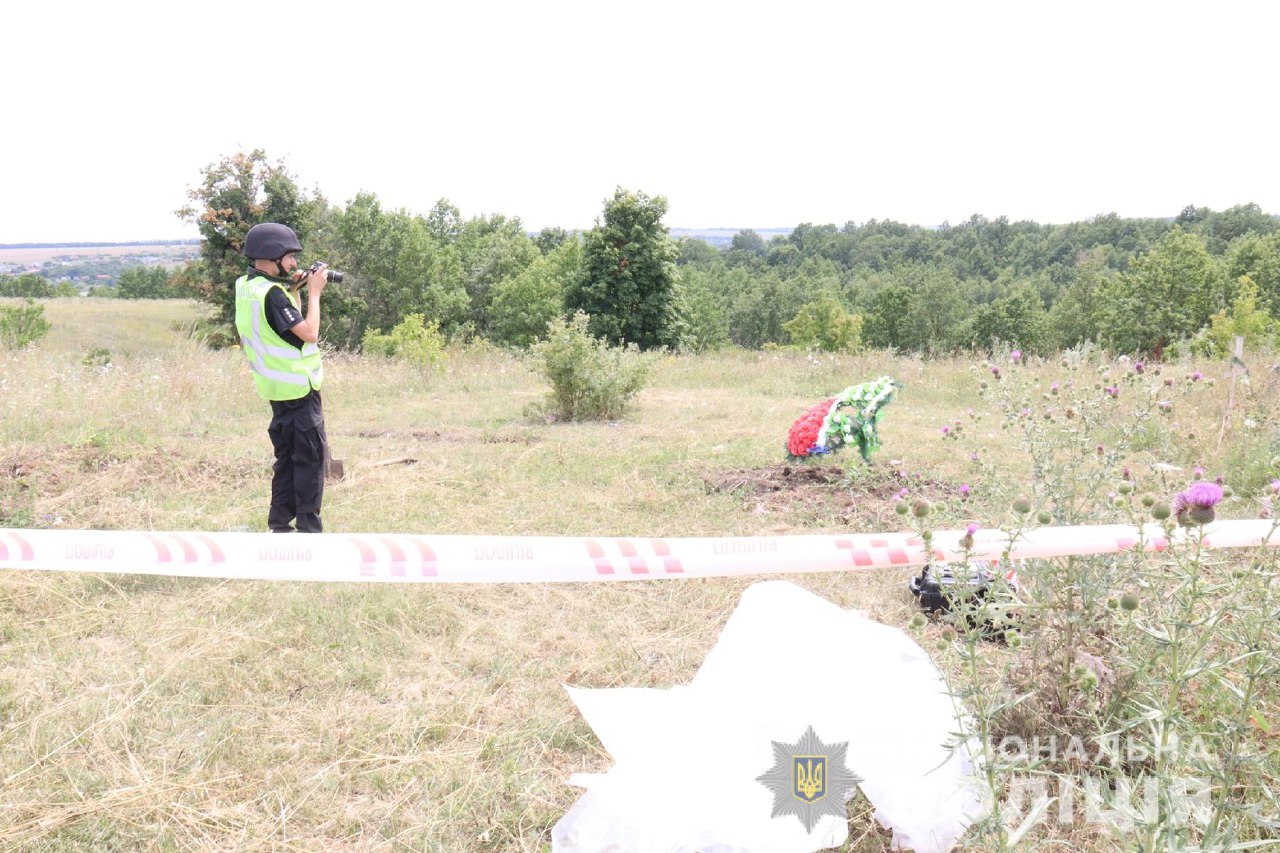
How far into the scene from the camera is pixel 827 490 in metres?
5.79

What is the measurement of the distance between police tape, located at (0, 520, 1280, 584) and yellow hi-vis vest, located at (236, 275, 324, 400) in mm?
1589

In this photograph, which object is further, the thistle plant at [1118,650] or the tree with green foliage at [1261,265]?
the tree with green foliage at [1261,265]

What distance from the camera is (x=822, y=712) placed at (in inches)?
88.3

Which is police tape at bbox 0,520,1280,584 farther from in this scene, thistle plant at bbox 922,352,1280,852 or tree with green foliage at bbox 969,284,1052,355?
tree with green foliage at bbox 969,284,1052,355

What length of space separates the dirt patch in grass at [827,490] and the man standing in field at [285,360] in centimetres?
270

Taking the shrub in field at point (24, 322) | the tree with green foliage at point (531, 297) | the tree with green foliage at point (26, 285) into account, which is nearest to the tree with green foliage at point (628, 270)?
the tree with green foliage at point (531, 297)

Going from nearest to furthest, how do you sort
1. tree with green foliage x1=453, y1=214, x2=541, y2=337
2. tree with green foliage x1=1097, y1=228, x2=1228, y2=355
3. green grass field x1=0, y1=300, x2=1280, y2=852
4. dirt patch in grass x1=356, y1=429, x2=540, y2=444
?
green grass field x1=0, y1=300, x2=1280, y2=852, dirt patch in grass x1=356, y1=429, x2=540, y2=444, tree with green foliage x1=1097, y1=228, x2=1228, y2=355, tree with green foliage x1=453, y1=214, x2=541, y2=337

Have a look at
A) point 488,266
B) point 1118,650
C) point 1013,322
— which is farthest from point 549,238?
point 1118,650

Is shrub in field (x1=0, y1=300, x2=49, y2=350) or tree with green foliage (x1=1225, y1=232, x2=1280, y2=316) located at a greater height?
tree with green foliage (x1=1225, y1=232, x2=1280, y2=316)

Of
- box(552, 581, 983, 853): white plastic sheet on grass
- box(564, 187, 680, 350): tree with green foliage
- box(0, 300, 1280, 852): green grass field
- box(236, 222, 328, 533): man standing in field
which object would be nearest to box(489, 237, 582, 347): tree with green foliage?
box(564, 187, 680, 350): tree with green foliage

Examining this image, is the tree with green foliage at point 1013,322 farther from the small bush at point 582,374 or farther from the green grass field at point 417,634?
the green grass field at point 417,634

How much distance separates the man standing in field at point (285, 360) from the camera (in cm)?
448

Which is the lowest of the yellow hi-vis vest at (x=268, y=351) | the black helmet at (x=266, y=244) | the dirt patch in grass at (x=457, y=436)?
the dirt patch in grass at (x=457, y=436)

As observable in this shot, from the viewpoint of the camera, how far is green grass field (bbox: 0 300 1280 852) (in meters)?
2.46
